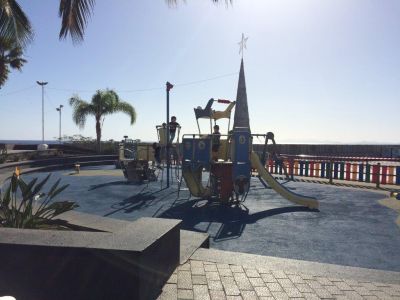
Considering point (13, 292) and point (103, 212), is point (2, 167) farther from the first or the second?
point (13, 292)

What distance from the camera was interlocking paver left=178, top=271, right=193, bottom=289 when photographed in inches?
158

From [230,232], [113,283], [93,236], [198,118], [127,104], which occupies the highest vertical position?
[127,104]

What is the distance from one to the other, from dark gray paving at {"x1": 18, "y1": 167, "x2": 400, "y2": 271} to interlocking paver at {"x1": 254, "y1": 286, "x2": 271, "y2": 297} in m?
2.10

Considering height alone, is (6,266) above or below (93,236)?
below

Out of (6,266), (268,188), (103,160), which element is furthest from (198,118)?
(103,160)

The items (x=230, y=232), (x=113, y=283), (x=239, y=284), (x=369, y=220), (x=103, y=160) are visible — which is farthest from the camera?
(x=103, y=160)

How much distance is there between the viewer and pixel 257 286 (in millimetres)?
4133

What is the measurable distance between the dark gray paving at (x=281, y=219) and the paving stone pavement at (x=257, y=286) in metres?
1.58

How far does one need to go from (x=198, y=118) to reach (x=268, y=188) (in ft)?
14.8

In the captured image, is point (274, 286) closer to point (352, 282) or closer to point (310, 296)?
point (310, 296)

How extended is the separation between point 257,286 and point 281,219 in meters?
5.15

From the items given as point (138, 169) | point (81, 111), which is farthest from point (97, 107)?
point (138, 169)

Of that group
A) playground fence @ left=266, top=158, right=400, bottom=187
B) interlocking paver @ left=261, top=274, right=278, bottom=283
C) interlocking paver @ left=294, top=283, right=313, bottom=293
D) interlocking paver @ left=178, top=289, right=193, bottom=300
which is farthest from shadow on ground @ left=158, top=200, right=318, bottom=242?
playground fence @ left=266, top=158, right=400, bottom=187

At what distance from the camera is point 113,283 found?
332 cm
